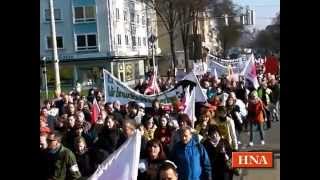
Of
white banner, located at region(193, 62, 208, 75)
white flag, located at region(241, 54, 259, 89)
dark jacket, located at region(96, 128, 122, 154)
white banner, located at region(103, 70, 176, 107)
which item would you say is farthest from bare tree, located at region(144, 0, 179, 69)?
dark jacket, located at region(96, 128, 122, 154)

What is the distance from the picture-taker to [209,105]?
455cm

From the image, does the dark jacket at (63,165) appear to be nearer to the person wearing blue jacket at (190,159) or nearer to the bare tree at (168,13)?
the person wearing blue jacket at (190,159)

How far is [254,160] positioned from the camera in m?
3.97

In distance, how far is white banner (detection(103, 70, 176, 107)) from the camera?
13.9 feet

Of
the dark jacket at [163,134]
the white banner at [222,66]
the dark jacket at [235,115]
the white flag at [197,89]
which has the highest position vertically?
the white banner at [222,66]

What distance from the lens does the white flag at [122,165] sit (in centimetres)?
364

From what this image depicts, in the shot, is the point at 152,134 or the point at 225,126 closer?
the point at 152,134

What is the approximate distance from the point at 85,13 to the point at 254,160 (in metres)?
1.10

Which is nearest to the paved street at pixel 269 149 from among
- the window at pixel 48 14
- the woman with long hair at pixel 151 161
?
the woman with long hair at pixel 151 161

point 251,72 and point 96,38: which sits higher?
point 96,38

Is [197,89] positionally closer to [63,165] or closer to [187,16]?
[187,16]

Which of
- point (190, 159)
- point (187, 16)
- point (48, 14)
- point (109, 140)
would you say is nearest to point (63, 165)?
point (109, 140)
